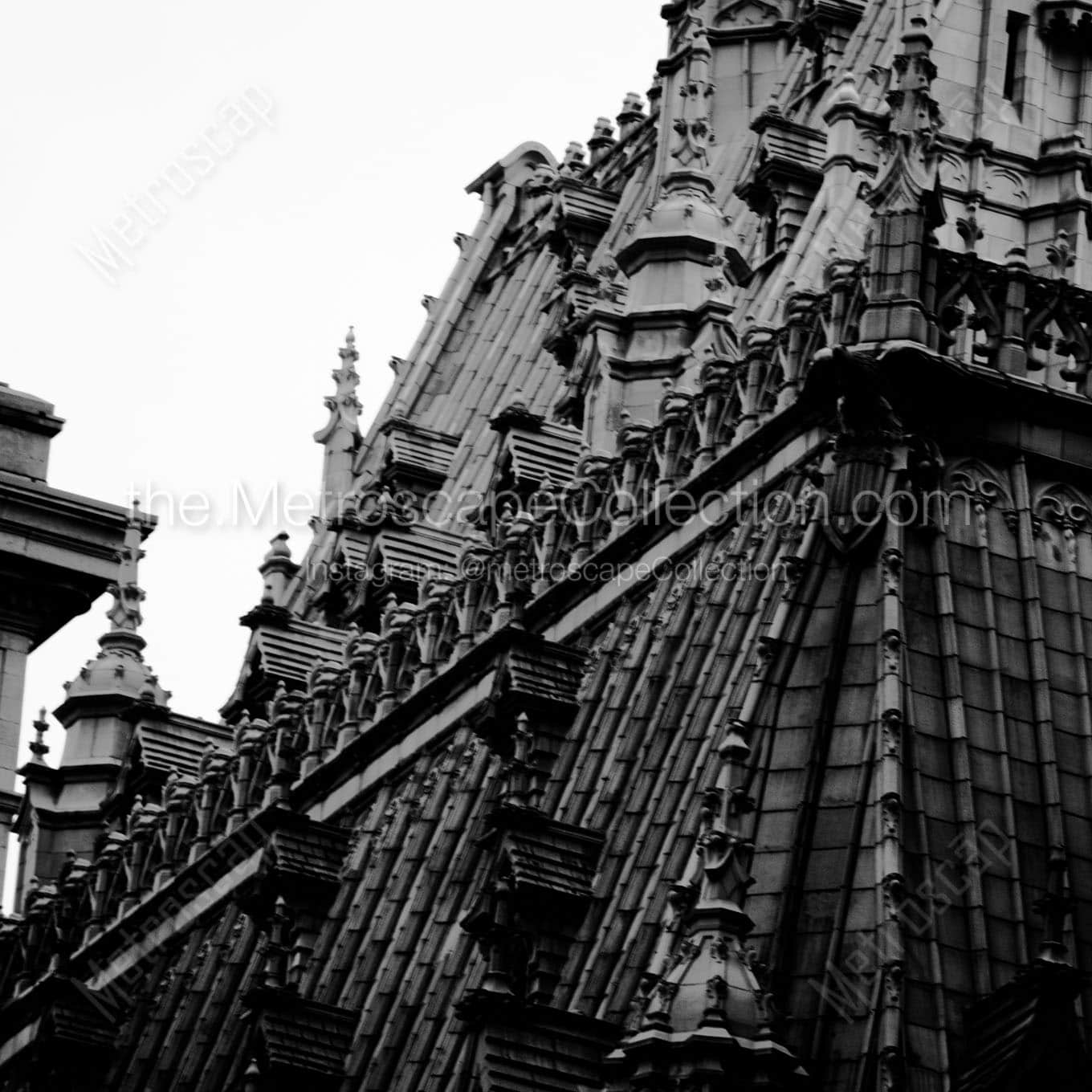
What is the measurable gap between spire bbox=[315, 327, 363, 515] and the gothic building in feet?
50.5

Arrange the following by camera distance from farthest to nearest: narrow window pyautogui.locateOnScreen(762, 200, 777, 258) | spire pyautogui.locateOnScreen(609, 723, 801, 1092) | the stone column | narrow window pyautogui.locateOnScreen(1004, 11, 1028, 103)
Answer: narrow window pyautogui.locateOnScreen(762, 200, 777, 258) < narrow window pyautogui.locateOnScreen(1004, 11, 1028, 103) < the stone column < spire pyautogui.locateOnScreen(609, 723, 801, 1092)

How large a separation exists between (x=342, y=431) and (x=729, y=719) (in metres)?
44.3

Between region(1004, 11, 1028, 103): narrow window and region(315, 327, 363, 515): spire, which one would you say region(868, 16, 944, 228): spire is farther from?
region(315, 327, 363, 515): spire

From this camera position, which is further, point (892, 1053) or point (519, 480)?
point (519, 480)

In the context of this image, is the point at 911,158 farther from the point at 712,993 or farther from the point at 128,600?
the point at 128,600

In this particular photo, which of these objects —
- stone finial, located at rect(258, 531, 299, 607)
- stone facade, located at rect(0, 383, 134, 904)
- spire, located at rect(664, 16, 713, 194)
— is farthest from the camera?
stone finial, located at rect(258, 531, 299, 607)

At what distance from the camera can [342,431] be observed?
290 feet

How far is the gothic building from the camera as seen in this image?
41.5 m

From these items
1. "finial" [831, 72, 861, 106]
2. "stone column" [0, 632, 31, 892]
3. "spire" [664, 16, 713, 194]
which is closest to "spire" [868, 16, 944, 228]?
"stone column" [0, 632, 31, 892]

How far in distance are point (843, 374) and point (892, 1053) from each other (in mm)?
7765

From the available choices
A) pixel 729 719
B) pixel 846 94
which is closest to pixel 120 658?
pixel 846 94

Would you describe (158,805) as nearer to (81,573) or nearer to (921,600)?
(81,573)

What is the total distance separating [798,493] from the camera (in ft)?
154

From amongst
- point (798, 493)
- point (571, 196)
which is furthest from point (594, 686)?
point (571, 196)
